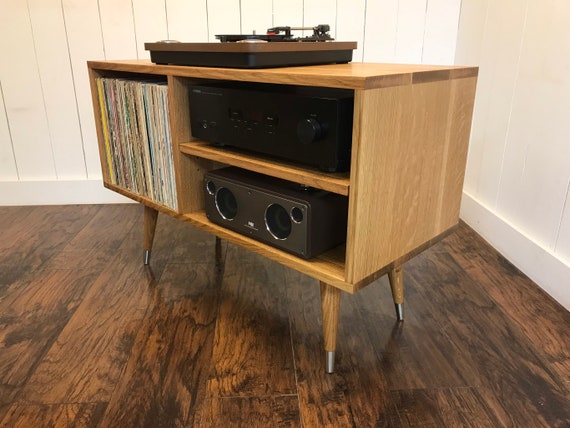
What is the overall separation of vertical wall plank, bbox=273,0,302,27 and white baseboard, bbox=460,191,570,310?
0.92 meters

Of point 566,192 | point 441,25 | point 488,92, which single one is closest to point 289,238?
point 566,192

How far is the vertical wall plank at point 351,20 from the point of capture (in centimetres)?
172

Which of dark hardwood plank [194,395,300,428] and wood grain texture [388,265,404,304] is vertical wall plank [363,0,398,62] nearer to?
wood grain texture [388,265,404,304]

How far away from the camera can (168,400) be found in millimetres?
856

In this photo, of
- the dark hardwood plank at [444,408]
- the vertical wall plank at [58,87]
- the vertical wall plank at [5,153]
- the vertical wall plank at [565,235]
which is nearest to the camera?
the dark hardwood plank at [444,408]

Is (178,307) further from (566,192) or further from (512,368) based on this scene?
(566,192)

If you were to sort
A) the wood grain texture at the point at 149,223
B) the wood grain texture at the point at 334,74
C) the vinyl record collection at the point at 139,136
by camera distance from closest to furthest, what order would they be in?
the wood grain texture at the point at 334,74
the vinyl record collection at the point at 139,136
the wood grain texture at the point at 149,223

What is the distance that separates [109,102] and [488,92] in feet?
3.93

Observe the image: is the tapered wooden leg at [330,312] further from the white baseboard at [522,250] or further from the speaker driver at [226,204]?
the white baseboard at [522,250]

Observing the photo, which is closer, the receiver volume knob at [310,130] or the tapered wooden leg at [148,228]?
the receiver volume knob at [310,130]

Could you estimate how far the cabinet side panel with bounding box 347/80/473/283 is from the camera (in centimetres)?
70

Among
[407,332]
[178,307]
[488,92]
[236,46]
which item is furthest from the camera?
[488,92]

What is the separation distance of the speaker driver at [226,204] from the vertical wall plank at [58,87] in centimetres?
115

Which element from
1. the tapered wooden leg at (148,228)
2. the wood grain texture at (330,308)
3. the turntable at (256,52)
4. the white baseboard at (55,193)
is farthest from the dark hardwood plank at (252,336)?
the white baseboard at (55,193)
